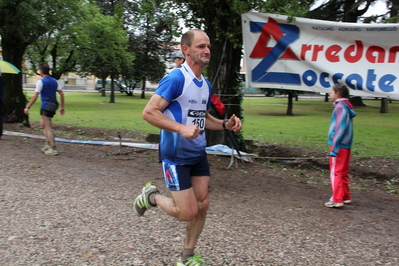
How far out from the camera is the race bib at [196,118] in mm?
3377

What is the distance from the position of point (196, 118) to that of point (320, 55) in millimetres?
4891

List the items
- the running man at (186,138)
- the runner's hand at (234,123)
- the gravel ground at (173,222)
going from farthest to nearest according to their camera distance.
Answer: the gravel ground at (173,222), the runner's hand at (234,123), the running man at (186,138)

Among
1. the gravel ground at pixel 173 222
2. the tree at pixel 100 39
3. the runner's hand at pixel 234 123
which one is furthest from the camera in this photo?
the tree at pixel 100 39

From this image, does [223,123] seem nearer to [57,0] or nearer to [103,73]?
[57,0]

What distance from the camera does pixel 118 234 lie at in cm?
424

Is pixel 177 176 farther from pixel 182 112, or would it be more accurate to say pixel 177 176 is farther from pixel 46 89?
pixel 46 89

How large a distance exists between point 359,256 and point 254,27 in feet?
16.5

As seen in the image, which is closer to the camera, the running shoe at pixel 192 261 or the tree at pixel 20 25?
the running shoe at pixel 192 261

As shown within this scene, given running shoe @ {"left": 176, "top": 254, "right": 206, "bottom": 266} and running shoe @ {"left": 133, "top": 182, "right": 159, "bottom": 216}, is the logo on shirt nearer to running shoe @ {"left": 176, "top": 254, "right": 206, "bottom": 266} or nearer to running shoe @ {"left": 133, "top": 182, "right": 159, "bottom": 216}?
running shoe @ {"left": 133, "top": 182, "right": 159, "bottom": 216}

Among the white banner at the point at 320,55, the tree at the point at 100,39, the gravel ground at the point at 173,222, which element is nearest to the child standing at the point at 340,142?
the gravel ground at the point at 173,222

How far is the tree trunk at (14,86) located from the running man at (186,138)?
38.5 feet

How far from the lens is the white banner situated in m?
7.20

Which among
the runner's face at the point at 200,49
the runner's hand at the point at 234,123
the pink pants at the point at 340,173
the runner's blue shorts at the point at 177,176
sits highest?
the runner's face at the point at 200,49

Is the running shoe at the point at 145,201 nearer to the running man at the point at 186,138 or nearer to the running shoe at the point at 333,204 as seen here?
the running man at the point at 186,138
